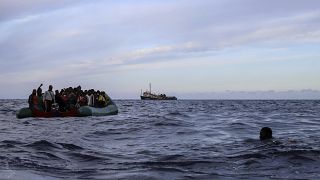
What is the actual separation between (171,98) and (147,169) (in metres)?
138

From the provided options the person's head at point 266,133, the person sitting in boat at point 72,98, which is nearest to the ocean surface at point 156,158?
the person's head at point 266,133

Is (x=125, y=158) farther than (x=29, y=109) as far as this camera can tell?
No

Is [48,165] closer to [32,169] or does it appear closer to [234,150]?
[32,169]

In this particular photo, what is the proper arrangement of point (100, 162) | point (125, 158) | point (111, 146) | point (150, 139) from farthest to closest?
point (150, 139), point (111, 146), point (125, 158), point (100, 162)

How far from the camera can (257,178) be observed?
7184mm

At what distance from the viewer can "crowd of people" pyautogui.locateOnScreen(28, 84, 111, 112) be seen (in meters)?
22.9

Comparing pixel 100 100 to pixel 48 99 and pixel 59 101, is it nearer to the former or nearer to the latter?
pixel 59 101

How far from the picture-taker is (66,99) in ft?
83.3

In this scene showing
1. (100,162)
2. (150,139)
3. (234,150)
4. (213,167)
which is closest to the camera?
(213,167)

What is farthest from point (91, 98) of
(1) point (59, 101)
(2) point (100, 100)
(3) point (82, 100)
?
(1) point (59, 101)

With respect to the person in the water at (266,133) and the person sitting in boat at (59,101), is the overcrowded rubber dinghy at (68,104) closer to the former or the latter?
the person sitting in boat at (59,101)

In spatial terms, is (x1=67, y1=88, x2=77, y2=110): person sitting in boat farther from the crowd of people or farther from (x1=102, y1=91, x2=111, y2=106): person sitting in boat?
(x1=102, y1=91, x2=111, y2=106): person sitting in boat

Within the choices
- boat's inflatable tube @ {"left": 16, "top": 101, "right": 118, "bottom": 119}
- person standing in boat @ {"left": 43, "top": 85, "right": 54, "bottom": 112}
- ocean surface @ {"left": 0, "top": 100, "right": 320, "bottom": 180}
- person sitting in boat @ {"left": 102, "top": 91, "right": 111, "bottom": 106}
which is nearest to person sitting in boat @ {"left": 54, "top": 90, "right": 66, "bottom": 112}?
boat's inflatable tube @ {"left": 16, "top": 101, "right": 118, "bottom": 119}

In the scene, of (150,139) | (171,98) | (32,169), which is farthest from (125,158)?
(171,98)
